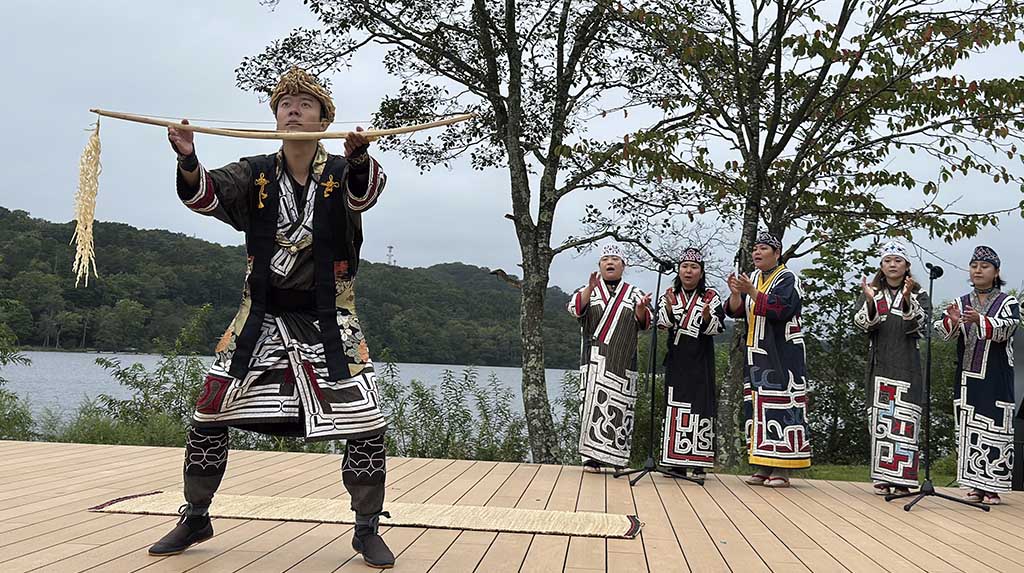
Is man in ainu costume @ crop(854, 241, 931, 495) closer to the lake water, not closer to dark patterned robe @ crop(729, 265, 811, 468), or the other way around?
dark patterned robe @ crop(729, 265, 811, 468)

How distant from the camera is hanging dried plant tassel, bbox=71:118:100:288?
2.67m

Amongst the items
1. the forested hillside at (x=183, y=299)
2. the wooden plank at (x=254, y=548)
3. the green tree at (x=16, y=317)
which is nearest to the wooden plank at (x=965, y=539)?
the wooden plank at (x=254, y=548)

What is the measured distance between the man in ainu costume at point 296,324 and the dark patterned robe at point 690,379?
2.76 metres

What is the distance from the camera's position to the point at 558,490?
4676 mm

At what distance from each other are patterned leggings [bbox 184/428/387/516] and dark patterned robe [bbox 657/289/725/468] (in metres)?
2.78

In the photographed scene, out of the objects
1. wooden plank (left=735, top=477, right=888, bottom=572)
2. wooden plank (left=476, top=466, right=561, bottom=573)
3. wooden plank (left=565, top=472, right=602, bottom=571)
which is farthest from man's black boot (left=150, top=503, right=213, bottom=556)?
wooden plank (left=735, top=477, right=888, bottom=572)

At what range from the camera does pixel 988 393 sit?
15.9 ft

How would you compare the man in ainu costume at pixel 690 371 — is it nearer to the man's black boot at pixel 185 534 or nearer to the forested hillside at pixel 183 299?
the forested hillside at pixel 183 299

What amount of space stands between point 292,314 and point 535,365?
464cm

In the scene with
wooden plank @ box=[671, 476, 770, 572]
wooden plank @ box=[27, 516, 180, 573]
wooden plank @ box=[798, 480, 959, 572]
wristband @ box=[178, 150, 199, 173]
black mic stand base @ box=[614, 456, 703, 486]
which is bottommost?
wooden plank @ box=[27, 516, 180, 573]

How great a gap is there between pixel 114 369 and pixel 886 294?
559 cm

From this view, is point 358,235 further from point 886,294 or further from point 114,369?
point 114,369

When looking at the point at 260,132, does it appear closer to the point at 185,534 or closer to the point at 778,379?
the point at 185,534

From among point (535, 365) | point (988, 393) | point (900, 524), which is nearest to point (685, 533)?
point (900, 524)
